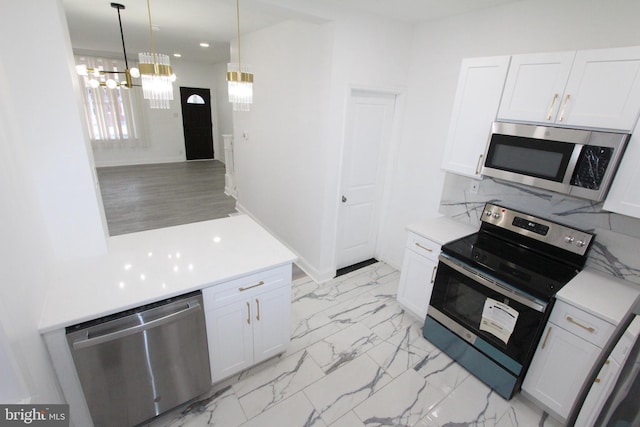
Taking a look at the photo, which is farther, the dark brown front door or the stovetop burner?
the dark brown front door

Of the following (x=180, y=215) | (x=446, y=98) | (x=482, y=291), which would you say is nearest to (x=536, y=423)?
(x=482, y=291)

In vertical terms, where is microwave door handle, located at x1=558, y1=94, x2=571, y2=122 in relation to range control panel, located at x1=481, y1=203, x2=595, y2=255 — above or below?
above

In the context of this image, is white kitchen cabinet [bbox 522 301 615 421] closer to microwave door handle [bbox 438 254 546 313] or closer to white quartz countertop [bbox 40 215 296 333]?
microwave door handle [bbox 438 254 546 313]

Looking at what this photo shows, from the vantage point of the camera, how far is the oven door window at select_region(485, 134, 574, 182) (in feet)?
5.94

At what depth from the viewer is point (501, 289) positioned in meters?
1.90

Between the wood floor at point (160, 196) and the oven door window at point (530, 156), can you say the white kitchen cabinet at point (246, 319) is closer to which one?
the oven door window at point (530, 156)

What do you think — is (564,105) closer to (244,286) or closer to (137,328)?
(244,286)

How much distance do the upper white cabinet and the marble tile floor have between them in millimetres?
1874

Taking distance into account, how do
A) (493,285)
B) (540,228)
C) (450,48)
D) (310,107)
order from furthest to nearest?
(310,107) → (450,48) → (540,228) → (493,285)

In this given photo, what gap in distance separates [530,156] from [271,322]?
2.07 m

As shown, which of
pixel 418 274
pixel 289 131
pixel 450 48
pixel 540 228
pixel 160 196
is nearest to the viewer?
pixel 540 228

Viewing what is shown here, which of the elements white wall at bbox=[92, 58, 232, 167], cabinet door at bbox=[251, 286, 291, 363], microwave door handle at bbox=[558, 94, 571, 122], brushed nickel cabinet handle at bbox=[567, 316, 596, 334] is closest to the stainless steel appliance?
brushed nickel cabinet handle at bbox=[567, 316, 596, 334]

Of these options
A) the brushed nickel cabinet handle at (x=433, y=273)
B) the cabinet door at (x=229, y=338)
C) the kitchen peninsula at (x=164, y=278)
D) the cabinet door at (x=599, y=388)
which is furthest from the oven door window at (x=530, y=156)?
the cabinet door at (x=229, y=338)

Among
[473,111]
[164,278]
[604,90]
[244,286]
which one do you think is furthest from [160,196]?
[604,90]
